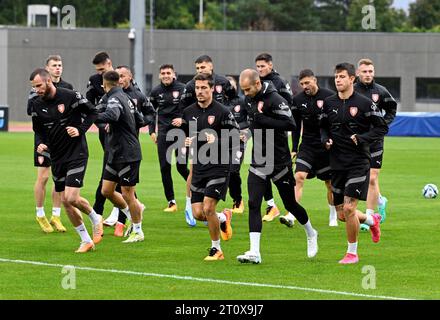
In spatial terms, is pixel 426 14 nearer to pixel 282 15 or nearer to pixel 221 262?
pixel 282 15

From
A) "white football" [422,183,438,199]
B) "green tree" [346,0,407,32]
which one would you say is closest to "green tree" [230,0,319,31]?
"green tree" [346,0,407,32]

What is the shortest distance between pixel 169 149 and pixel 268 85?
5717mm

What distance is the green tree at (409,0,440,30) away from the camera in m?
95.4

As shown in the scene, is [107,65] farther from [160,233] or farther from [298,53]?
[298,53]

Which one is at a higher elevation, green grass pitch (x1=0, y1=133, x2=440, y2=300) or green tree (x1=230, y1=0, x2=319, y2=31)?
green tree (x1=230, y1=0, x2=319, y2=31)

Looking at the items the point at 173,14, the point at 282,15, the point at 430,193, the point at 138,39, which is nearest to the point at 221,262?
the point at 430,193

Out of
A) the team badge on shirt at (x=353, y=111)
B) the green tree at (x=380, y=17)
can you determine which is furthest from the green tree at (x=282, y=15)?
the team badge on shirt at (x=353, y=111)

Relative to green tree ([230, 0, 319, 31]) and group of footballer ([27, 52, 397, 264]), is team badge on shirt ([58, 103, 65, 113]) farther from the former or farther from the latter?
green tree ([230, 0, 319, 31])

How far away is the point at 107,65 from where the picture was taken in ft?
52.9

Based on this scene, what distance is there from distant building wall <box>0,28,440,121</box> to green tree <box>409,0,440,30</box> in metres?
30.8

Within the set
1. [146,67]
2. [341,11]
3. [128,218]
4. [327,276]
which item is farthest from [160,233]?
[341,11]

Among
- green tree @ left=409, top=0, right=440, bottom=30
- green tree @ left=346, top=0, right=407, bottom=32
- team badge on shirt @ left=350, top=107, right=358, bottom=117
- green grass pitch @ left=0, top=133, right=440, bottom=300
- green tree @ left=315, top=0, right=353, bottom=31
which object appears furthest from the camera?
green tree @ left=315, top=0, right=353, bottom=31

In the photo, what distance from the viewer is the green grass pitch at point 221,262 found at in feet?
36.0

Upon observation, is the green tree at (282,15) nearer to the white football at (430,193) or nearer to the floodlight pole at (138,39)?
the floodlight pole at (138,39)
